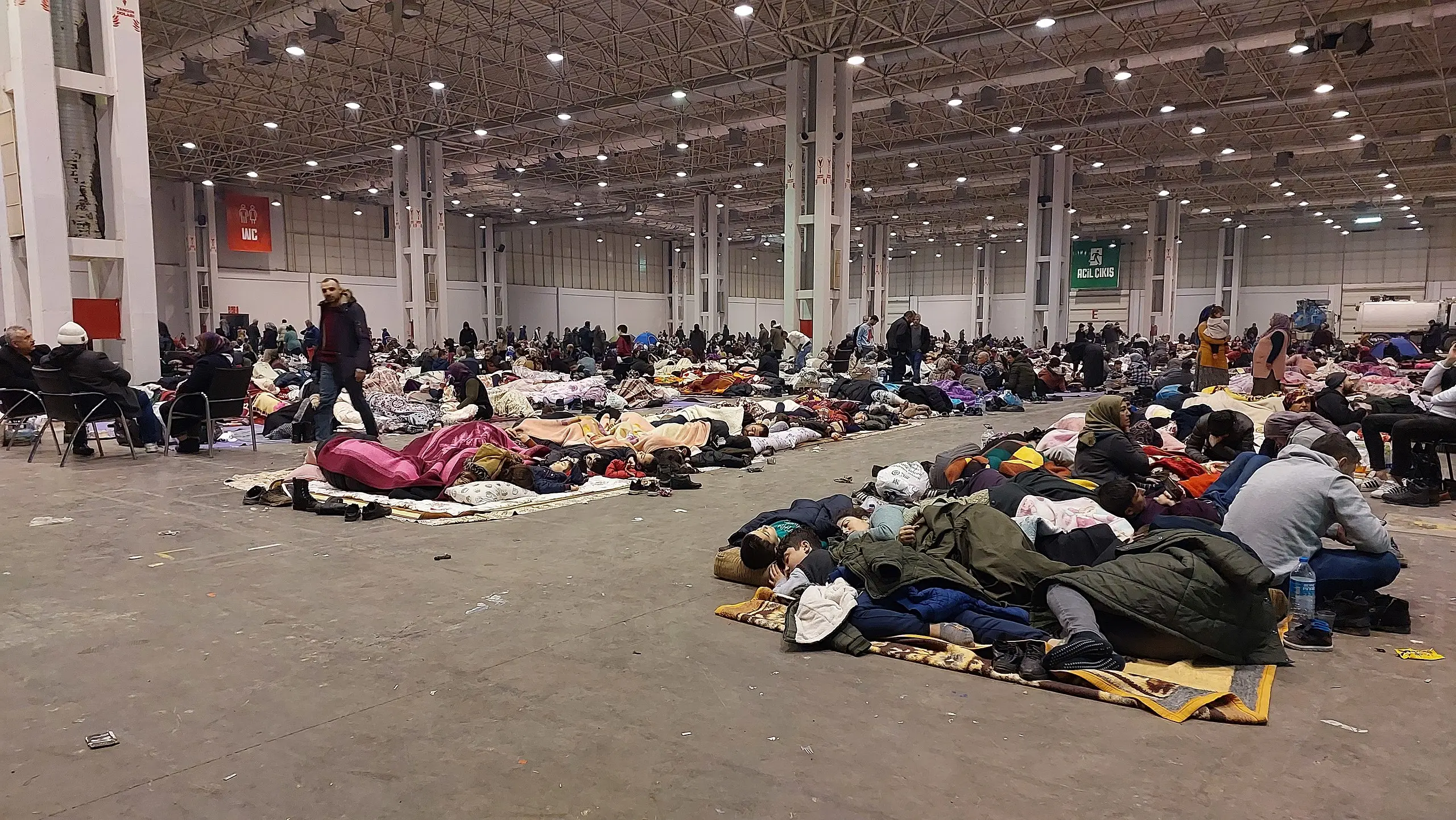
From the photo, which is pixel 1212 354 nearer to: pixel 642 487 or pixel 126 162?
pixel 642 487

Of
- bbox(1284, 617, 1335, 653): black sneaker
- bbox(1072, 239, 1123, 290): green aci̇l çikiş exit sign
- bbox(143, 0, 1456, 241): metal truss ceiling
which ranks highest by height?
bbox(143, 0, 1456, 241): metal truss ceiling

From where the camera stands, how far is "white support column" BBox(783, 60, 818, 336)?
19.5 metres

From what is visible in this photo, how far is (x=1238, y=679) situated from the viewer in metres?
3.54

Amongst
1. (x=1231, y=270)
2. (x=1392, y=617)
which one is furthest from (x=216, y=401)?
(x=1231, y=270)

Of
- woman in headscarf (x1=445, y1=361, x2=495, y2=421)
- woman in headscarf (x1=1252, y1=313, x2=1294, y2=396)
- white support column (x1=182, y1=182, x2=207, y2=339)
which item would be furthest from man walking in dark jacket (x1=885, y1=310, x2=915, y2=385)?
white support column (x1=182, y1=182, x2=207, y2=339)

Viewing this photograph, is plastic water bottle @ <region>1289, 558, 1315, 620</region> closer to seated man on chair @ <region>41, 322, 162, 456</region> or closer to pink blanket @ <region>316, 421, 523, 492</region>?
pink blanket @ <region>316, 421, 523, 492</region>

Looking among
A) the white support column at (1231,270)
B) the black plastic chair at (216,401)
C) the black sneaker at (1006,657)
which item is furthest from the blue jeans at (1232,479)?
the white support column at (1231,270)

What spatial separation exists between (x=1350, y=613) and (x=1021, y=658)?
1.85m

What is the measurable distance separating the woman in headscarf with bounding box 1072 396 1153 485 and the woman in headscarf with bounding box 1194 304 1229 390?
696cm

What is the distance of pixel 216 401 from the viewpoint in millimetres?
9500

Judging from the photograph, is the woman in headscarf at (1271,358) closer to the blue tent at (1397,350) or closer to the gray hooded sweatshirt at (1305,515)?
the gray hooded sweatshirt at (1305,515)

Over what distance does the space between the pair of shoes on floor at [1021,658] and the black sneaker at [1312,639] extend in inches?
46.9

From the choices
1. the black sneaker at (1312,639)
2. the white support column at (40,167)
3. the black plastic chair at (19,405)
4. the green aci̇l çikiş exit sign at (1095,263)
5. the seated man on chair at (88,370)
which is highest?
the green aci̇l çikiş exit sign at (1095,263)

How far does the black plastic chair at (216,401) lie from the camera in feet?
31.0
